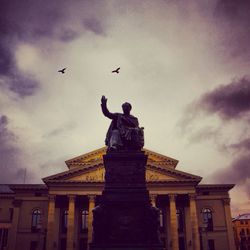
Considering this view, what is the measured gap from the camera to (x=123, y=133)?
9.77 metres

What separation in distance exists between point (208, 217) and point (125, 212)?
4297 centimetres

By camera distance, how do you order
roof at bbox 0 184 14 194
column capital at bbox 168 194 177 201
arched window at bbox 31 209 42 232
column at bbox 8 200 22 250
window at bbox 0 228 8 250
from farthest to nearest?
roof at bbox 0 184 14 194, window at bbox 0 228 8 250, arched window at bbox 31 209 42 232, column at bbox 8 200 22 250, column capital at bbox 168 194 177 201

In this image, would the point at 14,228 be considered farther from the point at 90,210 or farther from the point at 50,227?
the point at 90,210

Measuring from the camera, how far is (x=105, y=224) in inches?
328

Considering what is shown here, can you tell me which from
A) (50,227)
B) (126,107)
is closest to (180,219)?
(50,227)

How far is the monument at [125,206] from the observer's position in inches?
324

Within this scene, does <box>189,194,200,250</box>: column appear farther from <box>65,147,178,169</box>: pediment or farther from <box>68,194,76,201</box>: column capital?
<box>68,194,76,201</box>: column capital

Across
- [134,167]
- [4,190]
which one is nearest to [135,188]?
[134,167]

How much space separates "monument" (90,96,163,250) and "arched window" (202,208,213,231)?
42060 mm

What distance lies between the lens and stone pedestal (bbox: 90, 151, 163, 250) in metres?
8.21

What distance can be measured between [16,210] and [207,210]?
1080 inches

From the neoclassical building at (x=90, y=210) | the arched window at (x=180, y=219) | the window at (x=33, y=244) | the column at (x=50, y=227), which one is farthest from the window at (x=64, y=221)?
the arched window at (x=180, y=219)

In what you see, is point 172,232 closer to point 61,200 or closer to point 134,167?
point 61,200

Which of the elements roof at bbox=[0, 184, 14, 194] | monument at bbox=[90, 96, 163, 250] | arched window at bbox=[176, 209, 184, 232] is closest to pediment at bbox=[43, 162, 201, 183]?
arched window at bbox=[176, 209, 184, 232]
